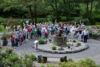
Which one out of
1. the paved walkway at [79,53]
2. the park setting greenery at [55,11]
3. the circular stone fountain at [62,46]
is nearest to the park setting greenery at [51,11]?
the park setting greenery at [55,11]

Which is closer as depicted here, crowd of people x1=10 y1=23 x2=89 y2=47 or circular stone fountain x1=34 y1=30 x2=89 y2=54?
circular stone fountain x1=34 y1=30 x2=89 y2=54

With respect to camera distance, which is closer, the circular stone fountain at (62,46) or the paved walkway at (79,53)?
the paved walkway at (79,53)

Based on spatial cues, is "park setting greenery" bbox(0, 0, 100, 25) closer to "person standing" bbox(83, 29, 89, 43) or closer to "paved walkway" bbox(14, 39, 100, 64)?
"person standing" bbox(83, 29, 89, 43)

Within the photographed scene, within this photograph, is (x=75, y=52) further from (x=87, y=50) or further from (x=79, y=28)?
(x=79, y=28)

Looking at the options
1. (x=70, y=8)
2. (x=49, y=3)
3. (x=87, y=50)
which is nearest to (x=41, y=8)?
(x=49, y=3)

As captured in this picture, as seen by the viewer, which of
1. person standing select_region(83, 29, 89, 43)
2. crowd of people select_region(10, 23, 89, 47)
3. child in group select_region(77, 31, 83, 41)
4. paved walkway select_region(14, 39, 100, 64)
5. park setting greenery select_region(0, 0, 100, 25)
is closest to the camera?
paved walkway select_region(14, 39, 100, 64)

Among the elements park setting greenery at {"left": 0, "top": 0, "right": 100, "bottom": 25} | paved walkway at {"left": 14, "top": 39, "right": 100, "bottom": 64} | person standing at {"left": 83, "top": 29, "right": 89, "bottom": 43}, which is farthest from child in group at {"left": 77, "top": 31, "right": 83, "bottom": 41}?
park setting greenery at {"left": 0, "top": 0, "right": 100, "bottom": 25}

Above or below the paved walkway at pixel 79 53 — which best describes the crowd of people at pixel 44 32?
above

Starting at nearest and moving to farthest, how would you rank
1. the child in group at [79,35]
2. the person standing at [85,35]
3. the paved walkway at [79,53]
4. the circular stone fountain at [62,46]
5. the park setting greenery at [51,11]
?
the paved walkway at [79,53]
the circular stone fountain at [62,46]
the person standing at [85,35]
the child in group at [79,35]
the park setting greenery at [51,11]

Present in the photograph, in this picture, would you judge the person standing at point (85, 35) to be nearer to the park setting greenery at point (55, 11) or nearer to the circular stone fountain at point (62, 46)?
the circular stone fountain at point (62, 46)

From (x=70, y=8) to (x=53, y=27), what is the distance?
1833 cm

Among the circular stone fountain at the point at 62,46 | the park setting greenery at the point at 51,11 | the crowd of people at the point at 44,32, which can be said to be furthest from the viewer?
the park setting greenery at the point at 51,11

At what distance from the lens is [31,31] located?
33.2 meters

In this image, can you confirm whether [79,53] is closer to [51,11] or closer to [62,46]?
[62,46]
